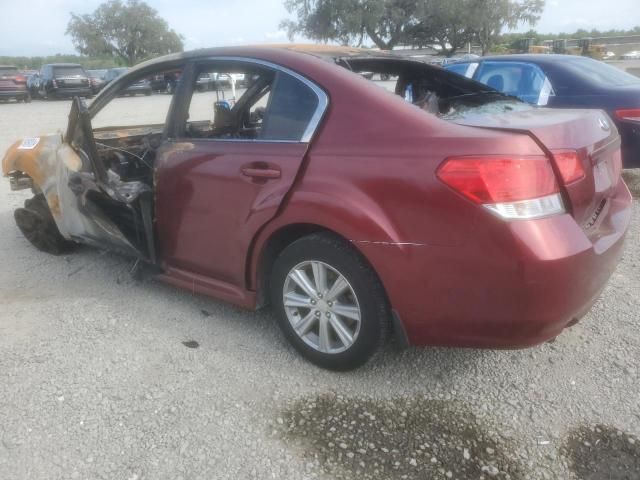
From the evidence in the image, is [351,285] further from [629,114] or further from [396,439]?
[629,114]

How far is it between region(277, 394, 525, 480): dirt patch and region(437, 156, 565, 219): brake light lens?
0.98 m

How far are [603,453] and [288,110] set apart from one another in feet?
6.82

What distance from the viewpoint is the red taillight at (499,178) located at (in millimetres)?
2139

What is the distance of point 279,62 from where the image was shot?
9.36 feet

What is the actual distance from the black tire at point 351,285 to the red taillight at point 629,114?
15.1 ft

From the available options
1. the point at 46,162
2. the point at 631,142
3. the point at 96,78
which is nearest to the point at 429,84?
the point at 46,162

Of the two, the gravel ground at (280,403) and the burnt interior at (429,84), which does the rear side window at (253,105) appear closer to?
the burnt interior at (429,84)

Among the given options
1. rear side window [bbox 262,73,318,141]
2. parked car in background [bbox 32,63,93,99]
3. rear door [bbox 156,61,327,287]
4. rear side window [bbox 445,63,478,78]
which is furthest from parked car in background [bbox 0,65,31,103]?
rear side window [bbox 262,73,318,141]

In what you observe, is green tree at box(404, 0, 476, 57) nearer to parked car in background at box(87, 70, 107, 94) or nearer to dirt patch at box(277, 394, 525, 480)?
parked car in background at box(87, 70, 107, 94)

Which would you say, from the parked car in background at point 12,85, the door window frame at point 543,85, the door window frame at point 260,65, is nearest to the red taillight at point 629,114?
the door window frame at point 543,85

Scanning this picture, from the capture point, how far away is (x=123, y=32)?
65812mm

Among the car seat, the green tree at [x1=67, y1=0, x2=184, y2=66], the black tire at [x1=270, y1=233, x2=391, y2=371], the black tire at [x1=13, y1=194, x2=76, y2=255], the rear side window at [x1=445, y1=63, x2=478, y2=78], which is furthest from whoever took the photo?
the green tree at [x1=67, y1=0, x2=184, y2=66]

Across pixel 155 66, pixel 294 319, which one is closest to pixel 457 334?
pixel 294 319

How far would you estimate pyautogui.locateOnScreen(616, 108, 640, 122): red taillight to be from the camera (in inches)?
225
